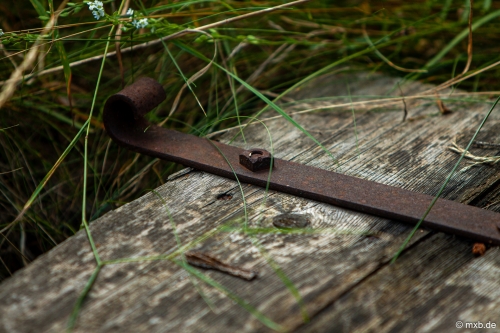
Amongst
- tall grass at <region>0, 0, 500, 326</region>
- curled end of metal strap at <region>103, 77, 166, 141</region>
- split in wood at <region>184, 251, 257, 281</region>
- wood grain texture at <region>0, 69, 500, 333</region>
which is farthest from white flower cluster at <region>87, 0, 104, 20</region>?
split in wood at <region>184, 251, 257, 281</region>

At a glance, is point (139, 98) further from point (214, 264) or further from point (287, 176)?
point (214, 264)

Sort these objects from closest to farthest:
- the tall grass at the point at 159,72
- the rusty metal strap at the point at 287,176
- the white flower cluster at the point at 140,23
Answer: the rusty metal strap at the point at 287,176
the white flower cluster at the point at 140,23
the tall grass at the point at 159,72

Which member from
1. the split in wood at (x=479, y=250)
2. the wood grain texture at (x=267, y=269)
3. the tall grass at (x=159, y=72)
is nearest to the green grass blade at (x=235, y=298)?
the wood grain texture at (x=267, y=269)

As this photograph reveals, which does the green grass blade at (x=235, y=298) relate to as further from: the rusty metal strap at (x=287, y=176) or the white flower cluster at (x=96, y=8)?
the white flower cluster at (x=96, y=8)

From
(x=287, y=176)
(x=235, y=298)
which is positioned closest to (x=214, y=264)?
(x=235, y=298)

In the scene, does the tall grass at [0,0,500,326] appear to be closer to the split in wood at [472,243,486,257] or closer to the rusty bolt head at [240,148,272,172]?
the rusty bolt head at [240,148,272,172]
